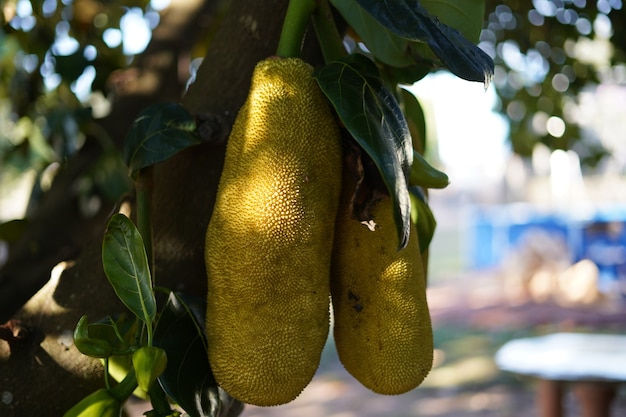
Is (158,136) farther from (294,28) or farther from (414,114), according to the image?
(414,114)

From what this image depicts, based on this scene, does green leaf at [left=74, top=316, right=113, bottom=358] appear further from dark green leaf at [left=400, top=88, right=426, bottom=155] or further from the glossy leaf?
dark green leaf at [left=400, top=88, right=426, bottom=155]

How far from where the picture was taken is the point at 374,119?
Answer: 0.53m

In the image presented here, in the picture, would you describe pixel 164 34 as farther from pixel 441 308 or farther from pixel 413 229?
pixel 441 308

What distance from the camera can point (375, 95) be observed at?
0.57 metres

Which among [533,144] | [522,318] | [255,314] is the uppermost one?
[255,314]

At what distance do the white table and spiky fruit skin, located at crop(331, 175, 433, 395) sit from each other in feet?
5.68

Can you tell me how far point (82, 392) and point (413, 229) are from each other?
0.32 metres

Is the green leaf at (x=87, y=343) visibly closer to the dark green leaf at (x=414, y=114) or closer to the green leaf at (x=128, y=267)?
the green leaf at (x=128, y=267)

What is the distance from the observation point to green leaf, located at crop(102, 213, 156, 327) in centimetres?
53

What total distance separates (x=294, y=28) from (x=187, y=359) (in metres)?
0.28

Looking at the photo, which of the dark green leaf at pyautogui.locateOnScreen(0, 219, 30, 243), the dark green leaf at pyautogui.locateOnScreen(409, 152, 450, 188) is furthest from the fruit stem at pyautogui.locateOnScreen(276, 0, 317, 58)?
the dark green leaf at pyautogui.locateOnScreen(0, 219, 30, 243)

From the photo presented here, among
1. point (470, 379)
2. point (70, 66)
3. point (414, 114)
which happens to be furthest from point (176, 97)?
point (470, 379)

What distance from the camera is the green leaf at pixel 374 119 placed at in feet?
1.61

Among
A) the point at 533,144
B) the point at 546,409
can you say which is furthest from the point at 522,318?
the point at 533,144
